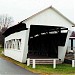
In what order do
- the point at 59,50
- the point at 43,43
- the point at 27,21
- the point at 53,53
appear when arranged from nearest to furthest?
→ the point at 27,21 → the point at 59,50 → the point at 53,53 → the point at 43,43

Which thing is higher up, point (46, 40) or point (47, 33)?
point (47, 33)

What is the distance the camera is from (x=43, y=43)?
35.8 meters

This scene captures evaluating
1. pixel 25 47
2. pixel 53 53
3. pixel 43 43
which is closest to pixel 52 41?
pixel 53 53

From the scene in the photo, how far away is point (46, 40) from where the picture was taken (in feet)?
112

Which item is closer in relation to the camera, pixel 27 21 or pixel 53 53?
pixel 27 21

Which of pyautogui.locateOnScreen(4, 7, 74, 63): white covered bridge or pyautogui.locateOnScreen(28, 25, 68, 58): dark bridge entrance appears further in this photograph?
pyautogui.locateOnScreen(28, 25, 68, 58): dark bridge entrance

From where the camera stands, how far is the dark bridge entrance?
97.9 feet

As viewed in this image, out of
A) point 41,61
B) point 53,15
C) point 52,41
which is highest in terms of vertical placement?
point 53,15

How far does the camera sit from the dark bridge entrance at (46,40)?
2985 centimetres

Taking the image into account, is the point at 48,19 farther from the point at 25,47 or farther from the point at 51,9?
the point at 25,47

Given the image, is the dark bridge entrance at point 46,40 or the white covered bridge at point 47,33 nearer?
the white covered bridge at point 47,33

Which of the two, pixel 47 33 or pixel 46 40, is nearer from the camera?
pixel 47 33

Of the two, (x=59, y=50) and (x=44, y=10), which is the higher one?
(x=44, y=10)

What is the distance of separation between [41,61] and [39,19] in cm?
385
